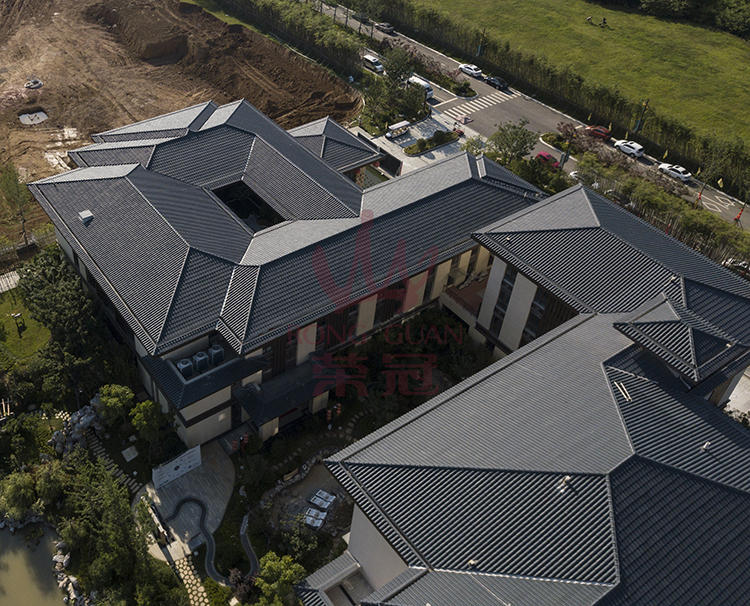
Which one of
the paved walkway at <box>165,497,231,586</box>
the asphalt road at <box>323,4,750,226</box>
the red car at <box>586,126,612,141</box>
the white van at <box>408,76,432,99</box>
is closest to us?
the paved walkway at <box>165,497,231,586</box>

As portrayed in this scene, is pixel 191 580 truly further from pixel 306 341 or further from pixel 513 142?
pixel 513 142

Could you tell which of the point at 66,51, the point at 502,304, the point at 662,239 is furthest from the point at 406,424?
the point at 66,51

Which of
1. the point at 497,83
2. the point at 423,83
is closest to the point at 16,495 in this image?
the point at 423,83

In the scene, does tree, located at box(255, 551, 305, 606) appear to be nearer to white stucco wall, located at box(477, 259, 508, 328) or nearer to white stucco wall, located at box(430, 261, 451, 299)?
white stucco wall, located at box(477, 259, 508, 328)

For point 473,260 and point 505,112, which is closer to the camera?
point 473,260

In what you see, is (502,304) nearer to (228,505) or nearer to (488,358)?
(488,358)

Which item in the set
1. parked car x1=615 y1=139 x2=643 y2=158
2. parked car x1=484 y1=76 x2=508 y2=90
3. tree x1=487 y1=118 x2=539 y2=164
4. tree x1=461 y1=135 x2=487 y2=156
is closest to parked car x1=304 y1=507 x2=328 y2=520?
tree x1=461 y1=135 x2=487 y2=156

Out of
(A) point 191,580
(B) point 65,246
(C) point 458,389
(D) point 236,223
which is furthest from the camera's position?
(B) point 65,246
